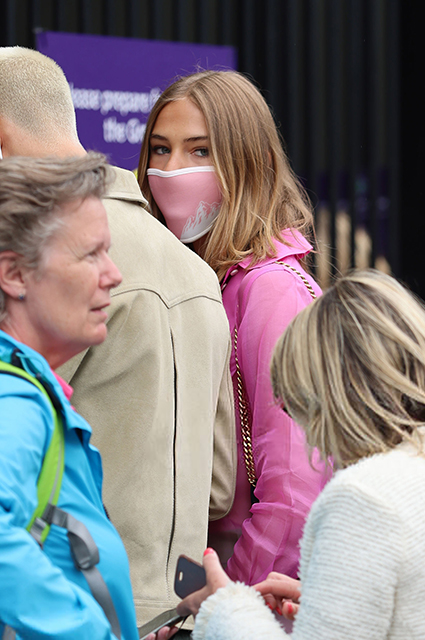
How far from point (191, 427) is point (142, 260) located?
29 cm

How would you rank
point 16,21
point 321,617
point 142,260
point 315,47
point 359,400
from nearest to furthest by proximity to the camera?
point 321,617, point 359,400, point 142,260, point 16,21, point 315,47

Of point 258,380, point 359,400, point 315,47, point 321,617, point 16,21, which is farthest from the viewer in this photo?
point 315,47

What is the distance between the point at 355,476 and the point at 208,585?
0.29 m

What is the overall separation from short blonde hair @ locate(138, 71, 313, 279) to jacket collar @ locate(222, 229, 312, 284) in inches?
0.6

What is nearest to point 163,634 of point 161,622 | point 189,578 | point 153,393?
point 161,622

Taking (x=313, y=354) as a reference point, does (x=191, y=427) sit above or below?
below

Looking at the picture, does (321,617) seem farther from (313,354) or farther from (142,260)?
(142,260)

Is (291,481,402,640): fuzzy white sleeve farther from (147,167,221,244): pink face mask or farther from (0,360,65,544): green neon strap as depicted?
(147,167,221,244): pink face mask

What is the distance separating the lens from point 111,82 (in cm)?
343

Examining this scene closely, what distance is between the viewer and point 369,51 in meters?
4.32

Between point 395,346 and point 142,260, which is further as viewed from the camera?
point 142,260

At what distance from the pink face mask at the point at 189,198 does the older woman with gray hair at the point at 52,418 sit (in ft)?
2.44

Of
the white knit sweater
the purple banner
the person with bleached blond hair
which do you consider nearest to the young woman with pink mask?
the person with bleached blond hair

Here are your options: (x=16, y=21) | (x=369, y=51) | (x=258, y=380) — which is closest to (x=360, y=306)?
(x=258, y=380)
